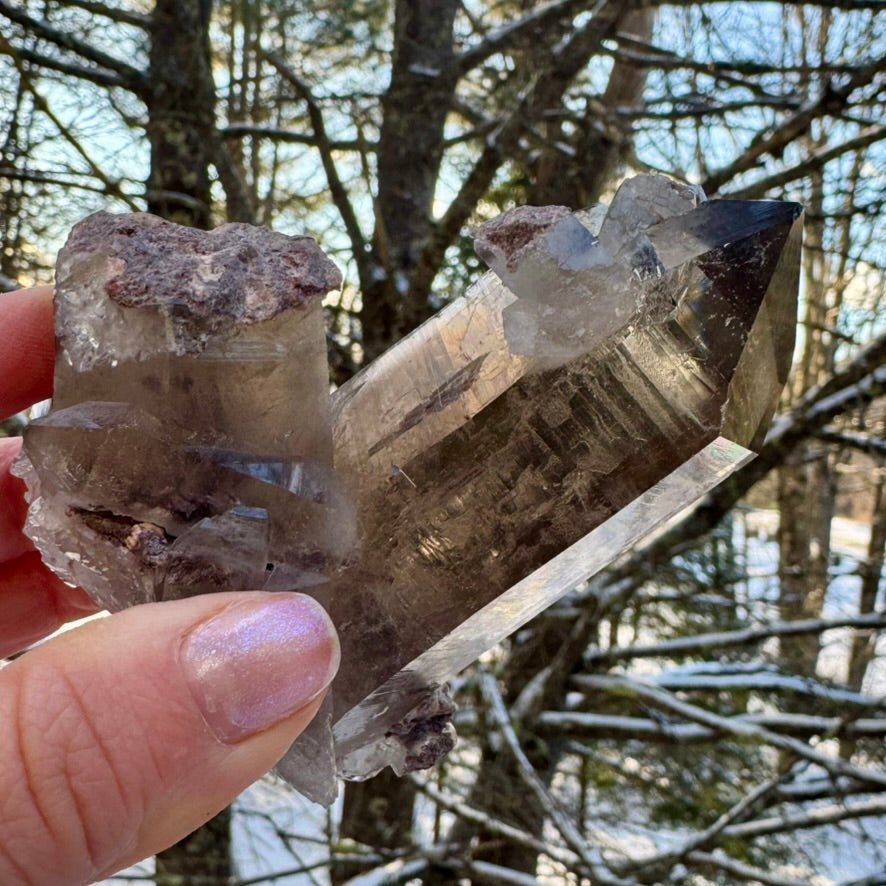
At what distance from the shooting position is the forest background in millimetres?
2809

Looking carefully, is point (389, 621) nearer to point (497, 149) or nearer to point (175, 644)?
point (175, 644)

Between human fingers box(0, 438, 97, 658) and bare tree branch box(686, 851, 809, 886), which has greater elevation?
human fingers box(0, 438, 97, 658)

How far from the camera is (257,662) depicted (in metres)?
0.87

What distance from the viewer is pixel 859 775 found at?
2.76 metres

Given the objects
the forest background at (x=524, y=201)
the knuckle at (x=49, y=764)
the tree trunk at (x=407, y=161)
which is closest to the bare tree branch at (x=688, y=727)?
the forest background at (x=524, y=201)

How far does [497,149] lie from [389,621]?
1925mm

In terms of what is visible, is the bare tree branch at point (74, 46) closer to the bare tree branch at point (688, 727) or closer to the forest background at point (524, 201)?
the forest background at point (524, 201)

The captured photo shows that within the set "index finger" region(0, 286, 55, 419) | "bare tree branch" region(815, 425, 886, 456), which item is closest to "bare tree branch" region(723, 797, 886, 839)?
"bare tree branch" region(815, 425, 886, 456)

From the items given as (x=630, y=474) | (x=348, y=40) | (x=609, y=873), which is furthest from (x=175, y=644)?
(x=348, y=40)

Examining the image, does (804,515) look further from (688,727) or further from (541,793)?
(541,793)

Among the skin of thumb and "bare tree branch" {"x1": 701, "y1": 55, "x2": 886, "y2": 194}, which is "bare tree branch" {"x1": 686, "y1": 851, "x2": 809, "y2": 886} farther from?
the skin of thumb

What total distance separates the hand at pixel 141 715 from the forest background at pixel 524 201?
202 centimetres

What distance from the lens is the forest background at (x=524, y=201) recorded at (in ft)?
9.21

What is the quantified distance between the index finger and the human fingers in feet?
0.56
